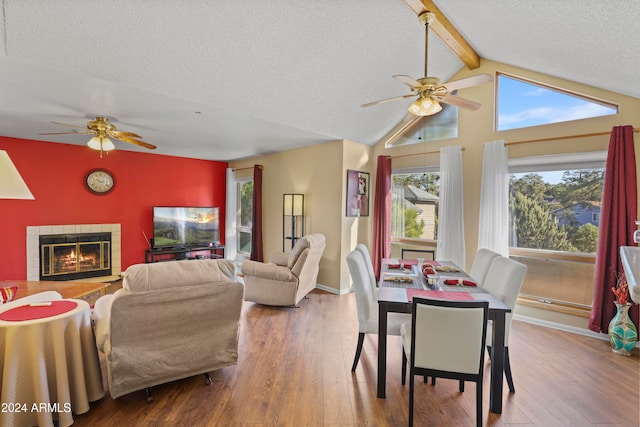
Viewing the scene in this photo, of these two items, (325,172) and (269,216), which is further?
(269,216)

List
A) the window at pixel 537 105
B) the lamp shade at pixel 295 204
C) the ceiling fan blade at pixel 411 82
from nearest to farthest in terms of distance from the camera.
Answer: the ceiling fan blade at pixel 411 82 → the window at pixel 537 105 → the lamp shade at pixel 295 204

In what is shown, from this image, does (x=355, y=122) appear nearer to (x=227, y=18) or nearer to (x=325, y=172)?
(x=325, y=172)

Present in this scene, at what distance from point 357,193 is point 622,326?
3.46 meters

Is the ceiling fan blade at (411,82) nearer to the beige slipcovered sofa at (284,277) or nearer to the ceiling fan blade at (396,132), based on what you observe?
the beige slipcovered sofa at (284,277)

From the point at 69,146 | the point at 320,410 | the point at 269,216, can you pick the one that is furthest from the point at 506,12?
the point at 69,146

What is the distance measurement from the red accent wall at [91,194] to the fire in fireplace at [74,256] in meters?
0.25

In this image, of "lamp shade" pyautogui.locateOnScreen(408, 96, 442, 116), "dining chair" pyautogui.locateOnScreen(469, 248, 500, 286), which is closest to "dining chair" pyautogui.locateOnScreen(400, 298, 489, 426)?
"dining chair" pyautogui.locateOnScreen(469, 248, 500, 286)

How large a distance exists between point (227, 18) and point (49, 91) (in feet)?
6.51

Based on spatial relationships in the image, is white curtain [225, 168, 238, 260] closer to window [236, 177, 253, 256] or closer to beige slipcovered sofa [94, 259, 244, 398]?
window [236, 177, 253, 256]

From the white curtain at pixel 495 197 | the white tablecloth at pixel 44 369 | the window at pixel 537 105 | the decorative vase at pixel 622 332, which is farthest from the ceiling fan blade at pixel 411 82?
the decorative vase at pixel 622 332

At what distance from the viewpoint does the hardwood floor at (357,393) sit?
6.49 feet

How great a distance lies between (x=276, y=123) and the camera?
155 inches

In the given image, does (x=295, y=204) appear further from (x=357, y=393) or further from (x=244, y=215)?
(x=357, y=393)

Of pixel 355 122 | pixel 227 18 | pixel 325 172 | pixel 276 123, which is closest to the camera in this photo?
pixel 227 18
